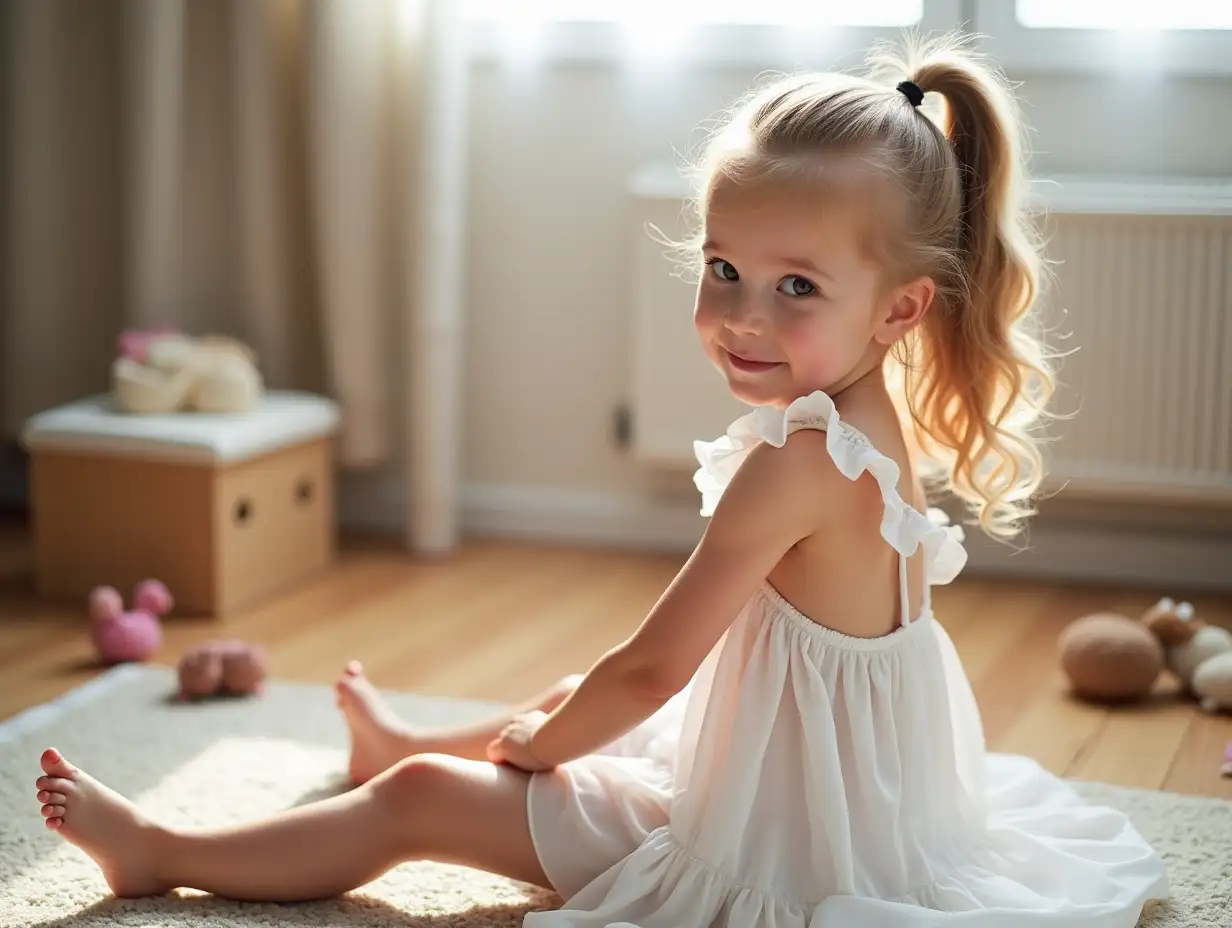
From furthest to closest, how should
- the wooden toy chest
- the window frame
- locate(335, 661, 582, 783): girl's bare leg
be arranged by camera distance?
the window frame < the wooden toy chest < locate(335, 661, 582, 783): girl's bare leg

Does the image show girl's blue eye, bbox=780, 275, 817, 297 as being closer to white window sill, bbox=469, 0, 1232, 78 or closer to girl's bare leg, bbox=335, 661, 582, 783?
girl's bare leg, bbox=335, 661, 582, 783

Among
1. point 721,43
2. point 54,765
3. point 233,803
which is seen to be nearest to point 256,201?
point 721,43

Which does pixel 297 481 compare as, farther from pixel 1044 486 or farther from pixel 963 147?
pixel 963 147

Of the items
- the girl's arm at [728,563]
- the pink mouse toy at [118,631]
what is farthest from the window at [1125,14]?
the pink mouse toy at [118,631]

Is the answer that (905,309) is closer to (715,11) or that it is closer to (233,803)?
(233,803)

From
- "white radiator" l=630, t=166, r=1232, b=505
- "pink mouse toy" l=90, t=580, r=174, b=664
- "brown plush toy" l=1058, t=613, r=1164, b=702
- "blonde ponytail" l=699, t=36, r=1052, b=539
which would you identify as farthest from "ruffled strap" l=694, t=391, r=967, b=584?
"white radiator" l=630, t=166, r=1232, b=505

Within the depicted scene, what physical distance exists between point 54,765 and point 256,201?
1.57m

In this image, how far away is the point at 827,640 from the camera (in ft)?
4.26

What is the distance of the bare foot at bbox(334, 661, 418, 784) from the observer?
62.6 inches

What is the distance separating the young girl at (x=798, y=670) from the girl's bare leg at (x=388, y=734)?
14 cm

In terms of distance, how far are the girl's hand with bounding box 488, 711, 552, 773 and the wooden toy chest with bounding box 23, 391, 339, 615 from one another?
105 cm

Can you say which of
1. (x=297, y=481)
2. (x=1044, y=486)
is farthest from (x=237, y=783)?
(x=1044, y=486)

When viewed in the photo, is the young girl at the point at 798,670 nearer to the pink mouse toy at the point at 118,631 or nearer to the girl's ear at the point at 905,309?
the girl's ear at the point at 905,309

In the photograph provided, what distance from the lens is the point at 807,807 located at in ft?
4.17
